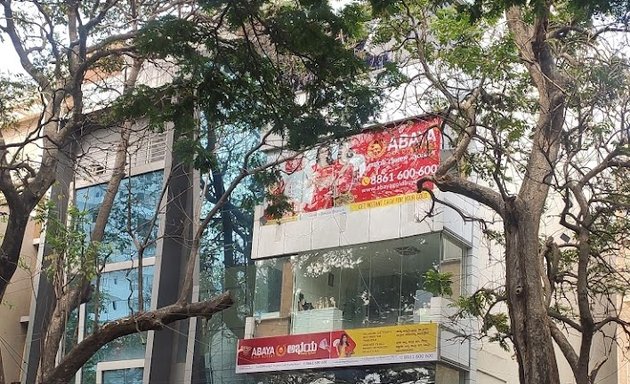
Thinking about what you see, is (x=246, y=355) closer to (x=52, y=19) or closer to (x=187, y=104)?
(x=52, y=19)

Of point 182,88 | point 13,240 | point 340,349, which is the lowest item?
point 13,240

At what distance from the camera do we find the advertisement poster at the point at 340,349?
14953 millimetres

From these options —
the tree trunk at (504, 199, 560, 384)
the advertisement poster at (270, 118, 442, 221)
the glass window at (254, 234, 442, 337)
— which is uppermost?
the advertisement poster at (270, 118, 442, 221)

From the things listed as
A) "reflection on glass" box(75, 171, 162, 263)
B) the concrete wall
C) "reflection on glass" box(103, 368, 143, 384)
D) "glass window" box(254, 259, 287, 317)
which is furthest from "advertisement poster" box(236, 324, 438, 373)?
the concrete wall

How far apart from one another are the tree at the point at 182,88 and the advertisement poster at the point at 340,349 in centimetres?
488

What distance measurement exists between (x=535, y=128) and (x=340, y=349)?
671 cm

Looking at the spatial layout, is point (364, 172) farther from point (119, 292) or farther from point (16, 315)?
point (16, 315)

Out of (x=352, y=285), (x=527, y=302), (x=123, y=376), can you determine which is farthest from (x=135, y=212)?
(x=527, y=302)

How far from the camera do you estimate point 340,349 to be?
15.8 meters

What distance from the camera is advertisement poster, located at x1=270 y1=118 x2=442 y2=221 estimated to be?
15.5 m

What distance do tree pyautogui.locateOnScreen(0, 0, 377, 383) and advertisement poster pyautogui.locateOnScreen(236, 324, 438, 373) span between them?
16.0 ft

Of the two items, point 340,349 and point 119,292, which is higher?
point 119,292

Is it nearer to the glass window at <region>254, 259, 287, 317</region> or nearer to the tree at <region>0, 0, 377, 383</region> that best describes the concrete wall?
the glass window at <region>254, 259, 287, 317</region>

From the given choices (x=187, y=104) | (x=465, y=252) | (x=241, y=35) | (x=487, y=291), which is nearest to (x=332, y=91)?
(x=241, y=35)
